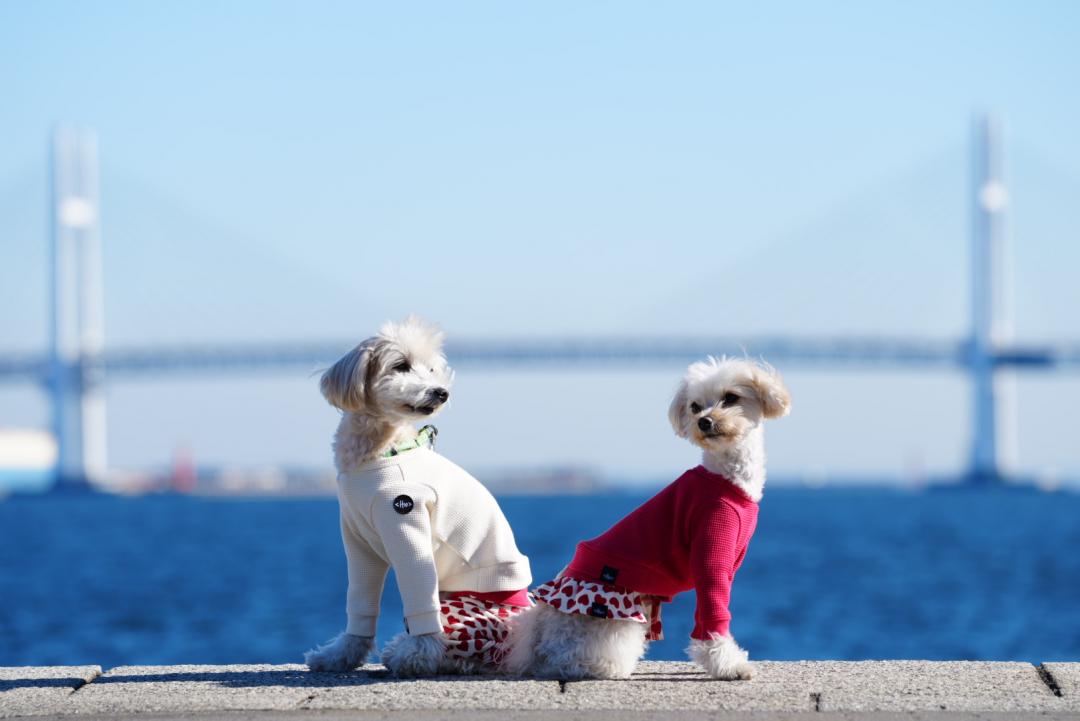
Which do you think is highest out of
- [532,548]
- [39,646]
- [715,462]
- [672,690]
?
[532,548]

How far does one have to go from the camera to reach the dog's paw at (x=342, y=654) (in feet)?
10.6

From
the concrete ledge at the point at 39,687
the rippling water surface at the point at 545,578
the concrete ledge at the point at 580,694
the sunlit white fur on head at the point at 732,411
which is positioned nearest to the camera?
the concrete ledge at the point at 580,694

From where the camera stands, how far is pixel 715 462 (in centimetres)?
302

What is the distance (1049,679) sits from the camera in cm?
300

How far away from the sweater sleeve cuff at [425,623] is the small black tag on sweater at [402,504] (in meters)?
0.23

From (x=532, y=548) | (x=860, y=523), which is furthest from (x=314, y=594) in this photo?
(x=860, y=523)

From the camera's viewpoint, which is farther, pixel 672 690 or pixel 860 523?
pixel 860 523

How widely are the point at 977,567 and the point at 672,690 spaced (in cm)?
1889

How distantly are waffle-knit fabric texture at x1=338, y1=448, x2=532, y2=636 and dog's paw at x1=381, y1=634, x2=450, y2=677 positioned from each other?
21mm

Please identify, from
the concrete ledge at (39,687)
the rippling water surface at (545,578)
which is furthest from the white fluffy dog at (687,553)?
the rippling water surface at (545,578)

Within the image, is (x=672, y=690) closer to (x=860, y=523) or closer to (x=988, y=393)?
(x=988, y=393)

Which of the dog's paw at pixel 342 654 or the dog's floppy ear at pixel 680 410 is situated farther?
the dog's paw at pixel 342 654

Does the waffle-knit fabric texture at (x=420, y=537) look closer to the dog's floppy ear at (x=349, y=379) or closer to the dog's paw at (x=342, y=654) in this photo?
the dog's paw at (x=342, y=654)

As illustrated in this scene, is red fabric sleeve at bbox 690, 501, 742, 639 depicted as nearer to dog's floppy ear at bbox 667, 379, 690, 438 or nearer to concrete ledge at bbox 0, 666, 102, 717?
dog's floppy ear at bbox 667, 379, 690, 438
